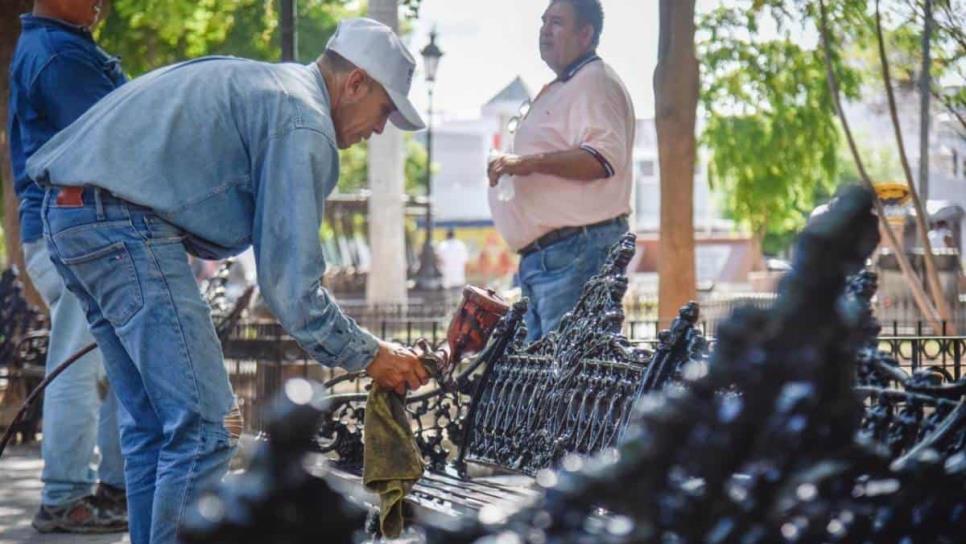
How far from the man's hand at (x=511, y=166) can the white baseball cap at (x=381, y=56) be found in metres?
1.94

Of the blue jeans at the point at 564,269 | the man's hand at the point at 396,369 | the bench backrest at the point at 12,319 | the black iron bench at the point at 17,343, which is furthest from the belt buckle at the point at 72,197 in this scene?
the bench backrest at the point at 12,319

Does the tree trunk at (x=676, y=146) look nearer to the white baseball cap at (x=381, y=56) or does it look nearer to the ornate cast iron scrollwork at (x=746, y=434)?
the white baseball cap at (x=381, y=56)

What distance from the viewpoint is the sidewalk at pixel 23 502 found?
627 cm

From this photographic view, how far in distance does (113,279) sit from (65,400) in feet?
8.12

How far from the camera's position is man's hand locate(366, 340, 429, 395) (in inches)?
157

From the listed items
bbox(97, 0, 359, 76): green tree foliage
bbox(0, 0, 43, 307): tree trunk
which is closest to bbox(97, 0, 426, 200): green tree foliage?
bbox(97, 0, 359, 76): green tree foliage

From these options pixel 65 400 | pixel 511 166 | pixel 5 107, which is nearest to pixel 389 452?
pixel 511 166

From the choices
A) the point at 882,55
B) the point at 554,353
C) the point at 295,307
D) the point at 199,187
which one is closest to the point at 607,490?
the point at 295,307

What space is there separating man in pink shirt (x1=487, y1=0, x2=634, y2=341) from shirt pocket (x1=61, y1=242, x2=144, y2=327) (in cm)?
238

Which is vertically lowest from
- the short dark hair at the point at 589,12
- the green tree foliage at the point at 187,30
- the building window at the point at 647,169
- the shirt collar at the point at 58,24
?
the shirt collar at the point at 58,24

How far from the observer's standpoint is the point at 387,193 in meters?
23.7

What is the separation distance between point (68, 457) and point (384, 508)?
256 centimetres

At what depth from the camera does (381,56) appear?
4074mm

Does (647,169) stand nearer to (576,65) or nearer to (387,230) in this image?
(387,230)
